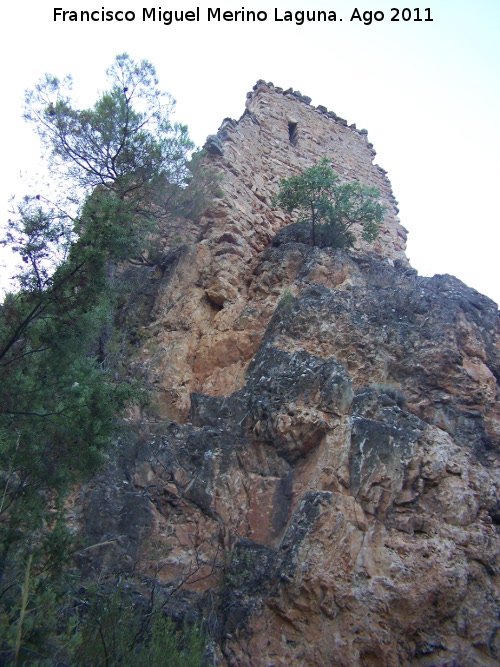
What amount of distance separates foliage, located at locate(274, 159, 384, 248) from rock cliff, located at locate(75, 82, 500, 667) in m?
0.91

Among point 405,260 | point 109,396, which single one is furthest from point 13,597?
point 405,260

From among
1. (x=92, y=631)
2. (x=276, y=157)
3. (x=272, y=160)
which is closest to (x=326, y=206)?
(x=272, y=160)

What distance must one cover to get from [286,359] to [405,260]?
26.1 ft

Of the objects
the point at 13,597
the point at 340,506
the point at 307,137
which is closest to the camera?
the point at 13,597

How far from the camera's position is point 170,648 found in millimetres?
4754

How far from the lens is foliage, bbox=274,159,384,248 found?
37.6ft

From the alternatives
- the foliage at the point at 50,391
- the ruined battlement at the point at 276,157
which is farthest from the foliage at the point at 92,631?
the ruined battlement at the point at 276,157

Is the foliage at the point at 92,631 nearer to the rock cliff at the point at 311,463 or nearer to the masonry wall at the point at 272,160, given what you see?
the rock cliff at the point at 311,463

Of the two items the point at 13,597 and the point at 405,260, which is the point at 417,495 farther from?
the point at 405,260

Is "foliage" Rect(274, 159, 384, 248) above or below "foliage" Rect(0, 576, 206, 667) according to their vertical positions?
above

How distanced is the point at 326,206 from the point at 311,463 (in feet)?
20.1

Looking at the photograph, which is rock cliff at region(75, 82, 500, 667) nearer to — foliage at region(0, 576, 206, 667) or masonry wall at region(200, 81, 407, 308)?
foliage at region(0, 576, 206, 667)

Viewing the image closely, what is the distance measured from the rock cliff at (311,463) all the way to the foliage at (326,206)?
3.00ft

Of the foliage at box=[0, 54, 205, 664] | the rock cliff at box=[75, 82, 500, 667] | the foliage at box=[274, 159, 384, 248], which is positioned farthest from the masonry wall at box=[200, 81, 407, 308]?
the foliage at box=[0, 54, 205, 664]
